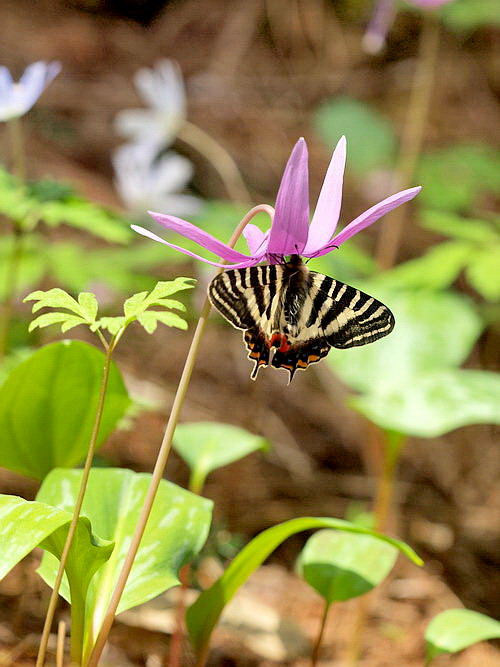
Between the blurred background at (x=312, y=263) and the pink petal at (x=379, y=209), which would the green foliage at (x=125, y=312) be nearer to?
the pink petal at (x=379, y=209)

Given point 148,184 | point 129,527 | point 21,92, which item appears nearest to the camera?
point 129,527

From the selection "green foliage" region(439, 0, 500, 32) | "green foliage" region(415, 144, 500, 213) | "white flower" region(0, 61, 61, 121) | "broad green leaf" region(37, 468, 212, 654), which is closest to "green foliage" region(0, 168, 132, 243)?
"white flower" region(0, 61, 61, 121)

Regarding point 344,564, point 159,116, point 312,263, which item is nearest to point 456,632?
point 344,564

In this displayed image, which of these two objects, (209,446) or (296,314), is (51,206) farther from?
(296,314)

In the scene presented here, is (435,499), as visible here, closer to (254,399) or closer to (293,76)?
(254,399)

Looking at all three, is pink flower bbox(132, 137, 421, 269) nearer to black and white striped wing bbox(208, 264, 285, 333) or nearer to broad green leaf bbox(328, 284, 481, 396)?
black and white striped wing bbox(208, 264, 285, 333)
